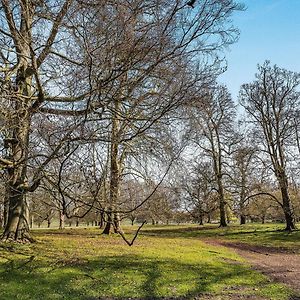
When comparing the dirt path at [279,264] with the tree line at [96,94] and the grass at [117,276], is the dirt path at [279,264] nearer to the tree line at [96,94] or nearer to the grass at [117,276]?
the grass at [117,276]

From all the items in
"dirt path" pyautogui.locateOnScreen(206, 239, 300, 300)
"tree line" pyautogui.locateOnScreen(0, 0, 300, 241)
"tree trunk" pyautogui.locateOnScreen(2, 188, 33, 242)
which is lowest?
"dirt path" pyautogui.locateOnScreen(206, 239, 300, 300)

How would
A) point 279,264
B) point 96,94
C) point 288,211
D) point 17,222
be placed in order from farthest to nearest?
point 288,211, point 279,264, point 17,222, point 96,94

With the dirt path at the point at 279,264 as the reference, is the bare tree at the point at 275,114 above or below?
above

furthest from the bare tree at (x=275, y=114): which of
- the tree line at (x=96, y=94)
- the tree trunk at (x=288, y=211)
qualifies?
the tree line at (x=96, y=94)

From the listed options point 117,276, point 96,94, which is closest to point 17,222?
point 117,276

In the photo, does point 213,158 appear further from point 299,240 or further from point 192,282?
point 192,282

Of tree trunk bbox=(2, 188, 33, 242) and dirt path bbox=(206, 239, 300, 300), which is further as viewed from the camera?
tree trunk bbox=(2, 188, 33, 242)

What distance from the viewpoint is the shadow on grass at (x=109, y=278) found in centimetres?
740

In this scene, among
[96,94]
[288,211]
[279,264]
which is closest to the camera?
[96,94]

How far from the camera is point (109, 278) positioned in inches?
337

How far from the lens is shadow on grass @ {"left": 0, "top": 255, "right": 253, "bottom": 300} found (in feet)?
24.3

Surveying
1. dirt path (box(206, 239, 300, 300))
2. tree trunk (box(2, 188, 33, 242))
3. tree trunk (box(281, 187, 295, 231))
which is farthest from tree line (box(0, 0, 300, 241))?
tree trunk (box(281, 187, 295, 231))

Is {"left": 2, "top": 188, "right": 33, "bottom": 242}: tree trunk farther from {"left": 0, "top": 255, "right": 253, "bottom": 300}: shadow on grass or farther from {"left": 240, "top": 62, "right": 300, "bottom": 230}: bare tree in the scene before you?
{"left": 240, "top": 62, "right": 300, "bottom": 230}: bare tree

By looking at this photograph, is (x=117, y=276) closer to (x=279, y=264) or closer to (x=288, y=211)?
(x=279, y=264)
